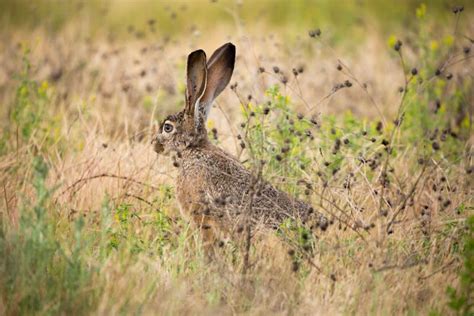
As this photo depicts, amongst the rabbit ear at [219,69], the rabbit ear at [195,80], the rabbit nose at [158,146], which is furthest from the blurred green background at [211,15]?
the rabbit ear at [195,80]

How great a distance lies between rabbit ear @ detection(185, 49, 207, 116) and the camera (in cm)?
554

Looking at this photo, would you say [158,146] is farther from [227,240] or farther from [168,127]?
[227,240]

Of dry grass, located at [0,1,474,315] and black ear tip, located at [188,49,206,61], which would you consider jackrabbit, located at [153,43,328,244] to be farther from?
dry grass, located at [0,1,474,315]

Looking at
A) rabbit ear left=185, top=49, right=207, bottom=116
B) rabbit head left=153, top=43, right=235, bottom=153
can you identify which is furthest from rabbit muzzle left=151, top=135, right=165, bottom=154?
rabbit ear left=185, top=49, right=207, bottom=116

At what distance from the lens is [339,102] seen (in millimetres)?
9711

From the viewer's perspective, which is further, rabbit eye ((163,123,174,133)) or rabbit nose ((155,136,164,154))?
rabbit nose ((155,136,164,154))

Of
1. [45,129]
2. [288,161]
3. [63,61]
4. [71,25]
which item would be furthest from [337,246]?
[71,25]

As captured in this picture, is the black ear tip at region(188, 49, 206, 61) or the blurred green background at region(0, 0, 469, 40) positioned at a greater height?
the blurred green background at region(0, 0, 469, 40)

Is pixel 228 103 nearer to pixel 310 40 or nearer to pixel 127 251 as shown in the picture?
pixel 310 40

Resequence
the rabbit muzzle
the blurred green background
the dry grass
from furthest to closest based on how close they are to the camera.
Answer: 1. the blurred green background
2. the rabbit muzzle
3. the dry grass

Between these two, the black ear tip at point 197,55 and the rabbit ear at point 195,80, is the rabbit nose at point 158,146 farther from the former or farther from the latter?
the black ear tip at point 197,55

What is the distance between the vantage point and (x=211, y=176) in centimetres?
519

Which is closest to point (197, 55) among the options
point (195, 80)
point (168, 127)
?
point (195, 80)

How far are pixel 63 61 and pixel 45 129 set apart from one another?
3041 mm
